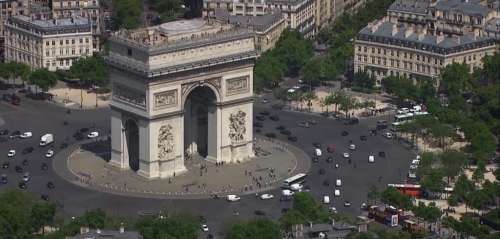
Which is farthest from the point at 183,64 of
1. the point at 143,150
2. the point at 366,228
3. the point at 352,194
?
the point at 366,228

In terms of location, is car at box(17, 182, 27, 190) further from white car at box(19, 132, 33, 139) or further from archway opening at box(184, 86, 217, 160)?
archway opening at box(184, 86, 217, 160)

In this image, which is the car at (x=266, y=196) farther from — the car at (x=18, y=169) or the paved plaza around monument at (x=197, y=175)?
the car at (x=18, y=169)

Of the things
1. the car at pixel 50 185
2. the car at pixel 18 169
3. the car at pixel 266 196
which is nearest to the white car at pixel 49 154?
the car at pixel 18 169

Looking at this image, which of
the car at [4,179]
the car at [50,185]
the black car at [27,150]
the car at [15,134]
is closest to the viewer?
the car at [50,185]

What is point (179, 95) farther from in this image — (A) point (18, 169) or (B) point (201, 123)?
(A) point (18, 169)

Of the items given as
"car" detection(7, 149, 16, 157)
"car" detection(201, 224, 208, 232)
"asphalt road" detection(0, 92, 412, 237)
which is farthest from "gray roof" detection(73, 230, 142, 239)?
"car" detection(7, 149, 16, 157)

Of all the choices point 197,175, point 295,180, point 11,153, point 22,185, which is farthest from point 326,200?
point 11,153
